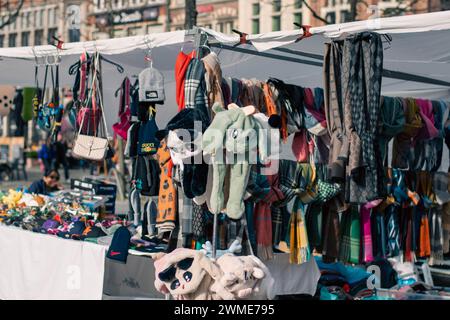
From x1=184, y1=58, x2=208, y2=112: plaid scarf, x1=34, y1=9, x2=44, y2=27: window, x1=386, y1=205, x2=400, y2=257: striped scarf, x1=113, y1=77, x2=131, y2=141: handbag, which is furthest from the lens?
x1=34, y1=9, x2=44, y2=27: window

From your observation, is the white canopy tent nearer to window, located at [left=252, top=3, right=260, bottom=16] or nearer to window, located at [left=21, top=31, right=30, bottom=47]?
window, located at [left=252, top=3, right=260, bottom=16]

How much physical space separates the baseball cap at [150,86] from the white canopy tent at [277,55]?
222 mm

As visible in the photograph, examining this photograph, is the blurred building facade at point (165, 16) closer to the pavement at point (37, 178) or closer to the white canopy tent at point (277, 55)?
the pavement at point (37, 178)

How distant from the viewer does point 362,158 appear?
5.17 m

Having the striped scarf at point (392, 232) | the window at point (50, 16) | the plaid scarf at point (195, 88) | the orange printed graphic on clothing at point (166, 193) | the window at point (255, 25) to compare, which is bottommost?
the striped scarf at point (392, 232)

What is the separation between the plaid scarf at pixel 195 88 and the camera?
552cm

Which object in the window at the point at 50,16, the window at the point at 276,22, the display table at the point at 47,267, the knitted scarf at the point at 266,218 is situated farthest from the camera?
the window at the point at 50,16

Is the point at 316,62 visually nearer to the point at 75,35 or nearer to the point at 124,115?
the point at 124,115

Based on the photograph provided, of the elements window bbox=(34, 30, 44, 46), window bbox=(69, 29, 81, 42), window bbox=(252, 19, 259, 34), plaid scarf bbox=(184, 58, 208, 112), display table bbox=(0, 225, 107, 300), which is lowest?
display table bbox=(0, 225, 107, 300)

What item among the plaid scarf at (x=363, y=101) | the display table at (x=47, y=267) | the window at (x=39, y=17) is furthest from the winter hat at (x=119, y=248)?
the window at (x=39, y=17)

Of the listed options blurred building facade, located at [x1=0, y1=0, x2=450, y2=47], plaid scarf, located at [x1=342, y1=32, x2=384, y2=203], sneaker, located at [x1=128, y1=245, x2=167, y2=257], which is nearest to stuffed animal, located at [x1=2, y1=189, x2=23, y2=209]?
sneaker, located at [x1=128, y1=245, x2=167, y2=257]

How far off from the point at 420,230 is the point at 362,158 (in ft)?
6.24

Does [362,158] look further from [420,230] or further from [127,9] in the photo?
[127,9]

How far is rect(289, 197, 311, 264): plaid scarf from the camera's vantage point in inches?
233
